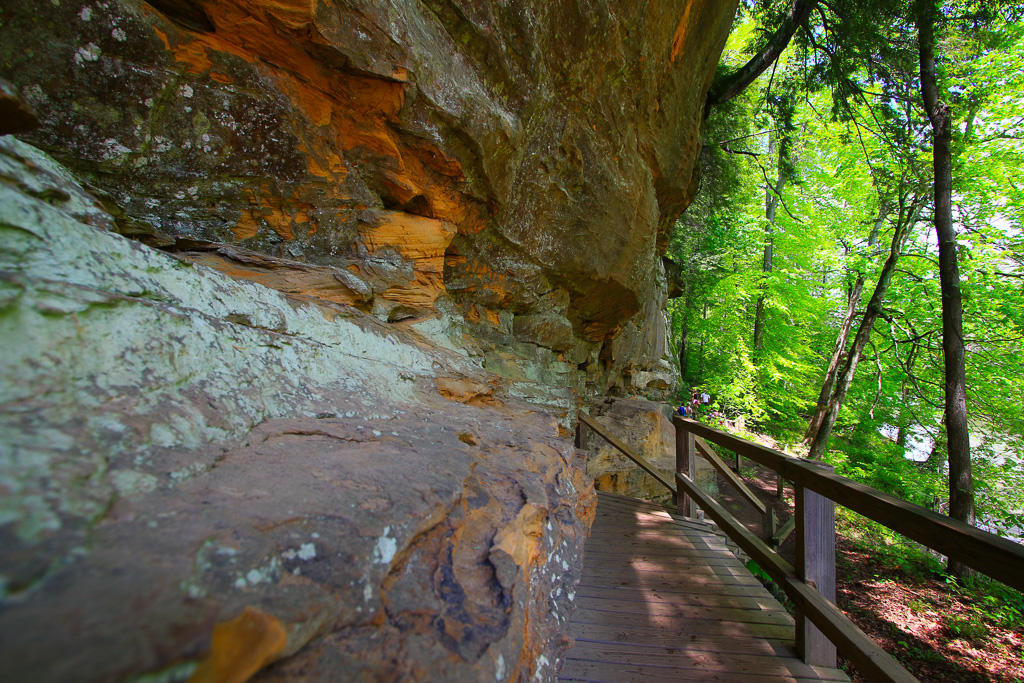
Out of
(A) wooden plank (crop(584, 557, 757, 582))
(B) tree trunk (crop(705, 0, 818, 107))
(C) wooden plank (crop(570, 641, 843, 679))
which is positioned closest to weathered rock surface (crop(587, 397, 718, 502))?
(A) wooden plank (crop(584, 557, 757, 582))

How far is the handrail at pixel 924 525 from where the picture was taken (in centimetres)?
138

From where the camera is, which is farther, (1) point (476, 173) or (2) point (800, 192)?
(2) point (800, 192)

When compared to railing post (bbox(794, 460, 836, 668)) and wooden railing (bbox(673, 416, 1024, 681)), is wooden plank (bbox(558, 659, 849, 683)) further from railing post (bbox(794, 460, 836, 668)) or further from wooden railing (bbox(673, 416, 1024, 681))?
wooden railing (bbox(673, 416, 1024, 681))

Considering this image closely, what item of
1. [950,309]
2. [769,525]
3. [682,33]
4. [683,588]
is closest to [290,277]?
[683,588]

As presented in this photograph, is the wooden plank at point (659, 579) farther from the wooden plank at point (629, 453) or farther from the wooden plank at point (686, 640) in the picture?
the wooden plank at point (629, 453)

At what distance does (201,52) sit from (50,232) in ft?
5.04

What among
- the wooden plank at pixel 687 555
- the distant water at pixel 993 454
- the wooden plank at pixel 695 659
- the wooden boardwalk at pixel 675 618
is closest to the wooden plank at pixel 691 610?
the wooden boardwalk at pixel 675 618

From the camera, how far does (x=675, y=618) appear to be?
292 cm

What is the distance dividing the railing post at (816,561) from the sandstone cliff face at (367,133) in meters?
2.25

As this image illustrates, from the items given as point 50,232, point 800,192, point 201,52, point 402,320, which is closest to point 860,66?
point 800,192

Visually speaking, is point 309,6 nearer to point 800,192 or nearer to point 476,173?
point 476,173

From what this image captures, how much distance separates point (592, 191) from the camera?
462 cm

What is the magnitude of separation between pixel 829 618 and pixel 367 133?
3728mm

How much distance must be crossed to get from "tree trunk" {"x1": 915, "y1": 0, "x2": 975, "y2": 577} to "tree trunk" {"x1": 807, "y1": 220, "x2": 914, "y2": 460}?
6.43 ft
